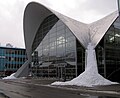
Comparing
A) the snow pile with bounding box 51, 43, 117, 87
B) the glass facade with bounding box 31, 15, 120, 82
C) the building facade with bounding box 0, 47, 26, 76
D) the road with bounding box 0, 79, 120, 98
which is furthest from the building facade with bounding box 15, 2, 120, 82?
the building facade with bounding box 0, 47, 26, 76

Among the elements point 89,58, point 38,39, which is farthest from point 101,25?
point 38,39

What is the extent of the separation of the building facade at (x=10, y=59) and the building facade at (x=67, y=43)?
35224mm

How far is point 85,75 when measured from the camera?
30016 mm

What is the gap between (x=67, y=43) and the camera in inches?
1740

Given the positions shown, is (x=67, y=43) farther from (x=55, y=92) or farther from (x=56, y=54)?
(x=55, y=92)

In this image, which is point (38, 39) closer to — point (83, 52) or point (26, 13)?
point (26, 13)

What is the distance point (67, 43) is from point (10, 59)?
5526 centimetres

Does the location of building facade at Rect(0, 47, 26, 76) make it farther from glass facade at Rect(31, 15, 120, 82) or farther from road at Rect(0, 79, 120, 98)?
road at Rect(0, 79, 120, 98)

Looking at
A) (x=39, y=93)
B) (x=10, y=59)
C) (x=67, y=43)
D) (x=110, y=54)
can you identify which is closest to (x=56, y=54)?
(x=67, y=43)

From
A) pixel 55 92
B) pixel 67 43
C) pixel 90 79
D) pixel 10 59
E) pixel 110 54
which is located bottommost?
pixel 55 92

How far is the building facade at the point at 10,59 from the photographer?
92938 millimetres

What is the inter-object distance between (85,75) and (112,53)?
1268cm

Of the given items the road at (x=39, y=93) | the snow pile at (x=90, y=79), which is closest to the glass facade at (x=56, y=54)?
the snow pile at (x=90, y=79)

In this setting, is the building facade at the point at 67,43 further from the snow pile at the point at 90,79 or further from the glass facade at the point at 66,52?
the snow pile at the point at 90,79
